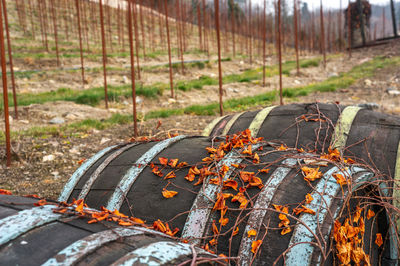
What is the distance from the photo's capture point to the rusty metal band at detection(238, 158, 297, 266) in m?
1.58

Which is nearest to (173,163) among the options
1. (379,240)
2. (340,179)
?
(340,179)

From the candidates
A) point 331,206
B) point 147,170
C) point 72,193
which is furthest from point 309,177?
point 72,193

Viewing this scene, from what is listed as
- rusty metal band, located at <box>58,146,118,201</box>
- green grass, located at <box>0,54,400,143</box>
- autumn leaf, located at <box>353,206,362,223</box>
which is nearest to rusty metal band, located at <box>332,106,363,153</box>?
autumn leaf, located at <box>353,206,362,223</box>

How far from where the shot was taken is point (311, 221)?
159 centimetres

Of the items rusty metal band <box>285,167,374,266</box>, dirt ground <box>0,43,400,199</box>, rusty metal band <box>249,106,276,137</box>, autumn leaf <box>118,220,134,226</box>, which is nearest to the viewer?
autumn leaf <box>118,220,134,226</box>

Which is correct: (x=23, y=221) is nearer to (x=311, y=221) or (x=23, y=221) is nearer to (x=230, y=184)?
(x=230, y=184)

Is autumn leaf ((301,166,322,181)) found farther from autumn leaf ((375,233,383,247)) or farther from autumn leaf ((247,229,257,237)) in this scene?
autumn leaf ((375,233,383,247))

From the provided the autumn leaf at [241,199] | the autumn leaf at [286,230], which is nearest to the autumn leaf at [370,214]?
the autumn leaf at [286,230]

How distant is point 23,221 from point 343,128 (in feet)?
8.50

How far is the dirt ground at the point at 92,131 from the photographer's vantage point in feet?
13.8

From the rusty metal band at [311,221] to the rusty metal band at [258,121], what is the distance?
145 centimetres

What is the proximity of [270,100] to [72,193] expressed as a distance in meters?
7.30

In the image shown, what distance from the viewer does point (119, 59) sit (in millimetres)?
16328

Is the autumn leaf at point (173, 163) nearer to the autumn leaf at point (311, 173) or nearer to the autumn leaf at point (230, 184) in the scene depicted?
the autumn leaf at point (230, 184)
